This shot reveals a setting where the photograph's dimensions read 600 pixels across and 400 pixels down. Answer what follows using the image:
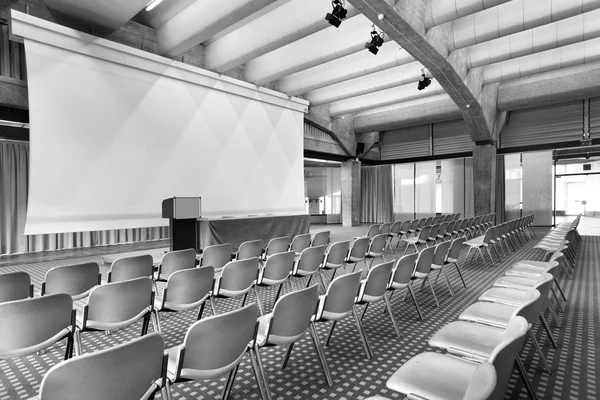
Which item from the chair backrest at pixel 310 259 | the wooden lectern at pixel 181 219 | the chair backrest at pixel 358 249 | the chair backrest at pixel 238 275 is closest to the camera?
the chair backrest at pixel 238 275

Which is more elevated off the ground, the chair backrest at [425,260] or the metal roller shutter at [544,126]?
the metal roller shutter at [544,126]

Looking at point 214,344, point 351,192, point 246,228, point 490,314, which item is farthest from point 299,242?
point 351,192

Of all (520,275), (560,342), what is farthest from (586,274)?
(560,342)

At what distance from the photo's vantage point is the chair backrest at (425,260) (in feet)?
13.9

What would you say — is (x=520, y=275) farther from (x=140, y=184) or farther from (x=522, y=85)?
(x=522, y=85)

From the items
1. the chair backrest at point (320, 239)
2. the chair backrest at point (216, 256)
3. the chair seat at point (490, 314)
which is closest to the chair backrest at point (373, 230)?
the chair backrest at point (320, 239)

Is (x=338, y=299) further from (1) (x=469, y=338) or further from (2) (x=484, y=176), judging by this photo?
(2) (x=484, y=176)

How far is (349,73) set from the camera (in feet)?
33.2

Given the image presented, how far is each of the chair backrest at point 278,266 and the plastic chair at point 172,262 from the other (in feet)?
3.38

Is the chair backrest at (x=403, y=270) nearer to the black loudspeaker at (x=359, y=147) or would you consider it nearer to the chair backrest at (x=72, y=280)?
the chair backrest at (x=72, y=280)

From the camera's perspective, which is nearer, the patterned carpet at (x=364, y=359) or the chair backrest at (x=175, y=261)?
the patterned carpet at (x=364, y=359)

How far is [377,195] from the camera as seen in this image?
18609mm

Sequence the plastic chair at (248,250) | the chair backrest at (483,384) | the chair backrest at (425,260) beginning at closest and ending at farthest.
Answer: the chair backrest at (483,384) < the chair backrest at (425,260) < the plastic chair at (248,250)

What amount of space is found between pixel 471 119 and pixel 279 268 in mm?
10500
